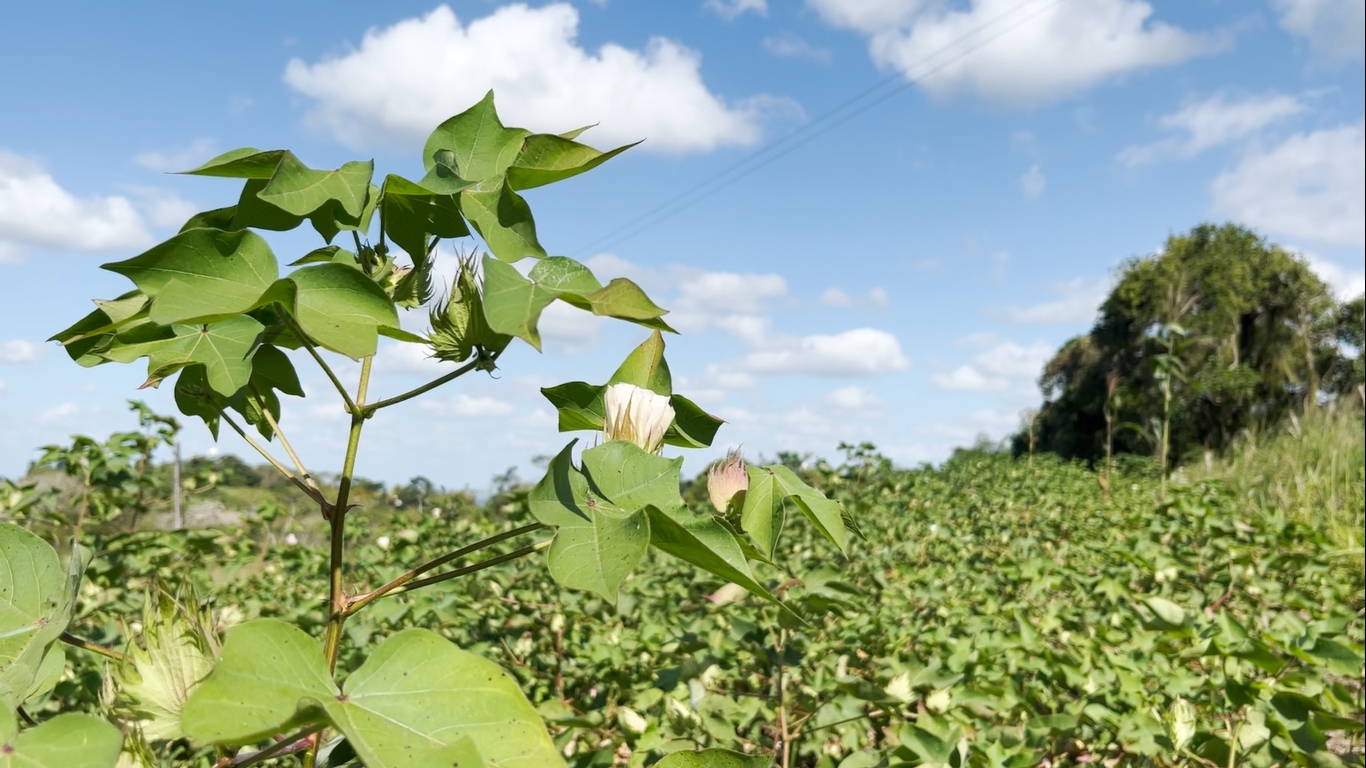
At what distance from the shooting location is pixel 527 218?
653mm

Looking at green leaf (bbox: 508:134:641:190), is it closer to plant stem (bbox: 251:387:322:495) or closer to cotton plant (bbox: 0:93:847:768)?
cotton plant (bbox: 0:93:847:768)

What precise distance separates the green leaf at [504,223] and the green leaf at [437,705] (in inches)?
10.0

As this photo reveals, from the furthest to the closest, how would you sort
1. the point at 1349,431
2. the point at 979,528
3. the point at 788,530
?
the point at 1349,431 < the point at 979,528 < the point at 788,530

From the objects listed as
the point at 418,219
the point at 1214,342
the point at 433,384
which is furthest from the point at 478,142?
the point at 1214,342

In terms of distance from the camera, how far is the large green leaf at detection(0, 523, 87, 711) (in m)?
0.57

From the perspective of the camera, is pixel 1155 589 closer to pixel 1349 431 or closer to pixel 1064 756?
pixel 1064 756

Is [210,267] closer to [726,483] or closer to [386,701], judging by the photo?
[386,701]

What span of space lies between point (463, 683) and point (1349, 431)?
33.6 ft

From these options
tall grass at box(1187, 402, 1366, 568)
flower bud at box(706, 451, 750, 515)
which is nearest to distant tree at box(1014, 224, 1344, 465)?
tall grass at box(1187, 402, 1366, 568)

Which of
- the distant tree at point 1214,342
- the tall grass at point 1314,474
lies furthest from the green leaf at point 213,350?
the distant tree at point 1214,342

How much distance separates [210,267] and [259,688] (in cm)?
26

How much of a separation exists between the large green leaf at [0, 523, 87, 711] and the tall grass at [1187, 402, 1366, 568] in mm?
5117

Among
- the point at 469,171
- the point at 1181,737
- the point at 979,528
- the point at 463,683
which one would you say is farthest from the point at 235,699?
the point at 979,528

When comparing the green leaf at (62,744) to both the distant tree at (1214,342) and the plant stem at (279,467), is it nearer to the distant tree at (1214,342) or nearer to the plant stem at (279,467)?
the plant stem at (279,467)
